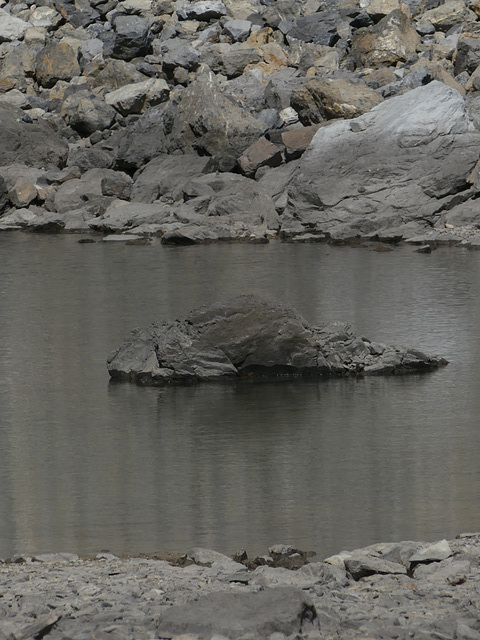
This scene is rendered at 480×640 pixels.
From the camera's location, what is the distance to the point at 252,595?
11.2 ft

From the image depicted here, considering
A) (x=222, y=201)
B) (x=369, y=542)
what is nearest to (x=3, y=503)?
(x=369, y=542)

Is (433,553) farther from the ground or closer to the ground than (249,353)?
closer to the ground

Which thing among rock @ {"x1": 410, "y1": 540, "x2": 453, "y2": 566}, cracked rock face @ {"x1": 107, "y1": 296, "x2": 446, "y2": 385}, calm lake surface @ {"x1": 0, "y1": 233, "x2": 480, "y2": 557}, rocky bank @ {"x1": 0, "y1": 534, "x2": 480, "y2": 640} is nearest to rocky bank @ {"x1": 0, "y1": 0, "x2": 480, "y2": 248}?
calm lake surface @ {"x1": 0, "y1": 233, "x2": 480, "y2": 557}

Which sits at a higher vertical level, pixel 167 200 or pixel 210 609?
pixel 167 200

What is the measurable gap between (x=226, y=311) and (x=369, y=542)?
12.3ft

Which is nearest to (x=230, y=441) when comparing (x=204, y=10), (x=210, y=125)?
(x=210, y=125)

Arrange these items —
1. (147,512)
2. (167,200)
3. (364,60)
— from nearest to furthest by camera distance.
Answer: (147,512)
(167,200)
(364,60)

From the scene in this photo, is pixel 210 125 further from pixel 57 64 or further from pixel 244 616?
pixel 244 616

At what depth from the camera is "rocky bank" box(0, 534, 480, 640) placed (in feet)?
10.6

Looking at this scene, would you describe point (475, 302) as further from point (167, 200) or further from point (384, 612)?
point (167, 200)

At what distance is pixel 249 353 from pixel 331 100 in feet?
47.7

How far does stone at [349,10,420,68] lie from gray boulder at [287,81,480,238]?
7.57 metres

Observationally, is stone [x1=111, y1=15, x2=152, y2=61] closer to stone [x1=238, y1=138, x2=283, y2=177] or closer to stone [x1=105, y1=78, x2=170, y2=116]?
stone [x1=105, y1=78, x2=170, y2=116]

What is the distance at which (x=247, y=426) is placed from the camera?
6.85 meters
